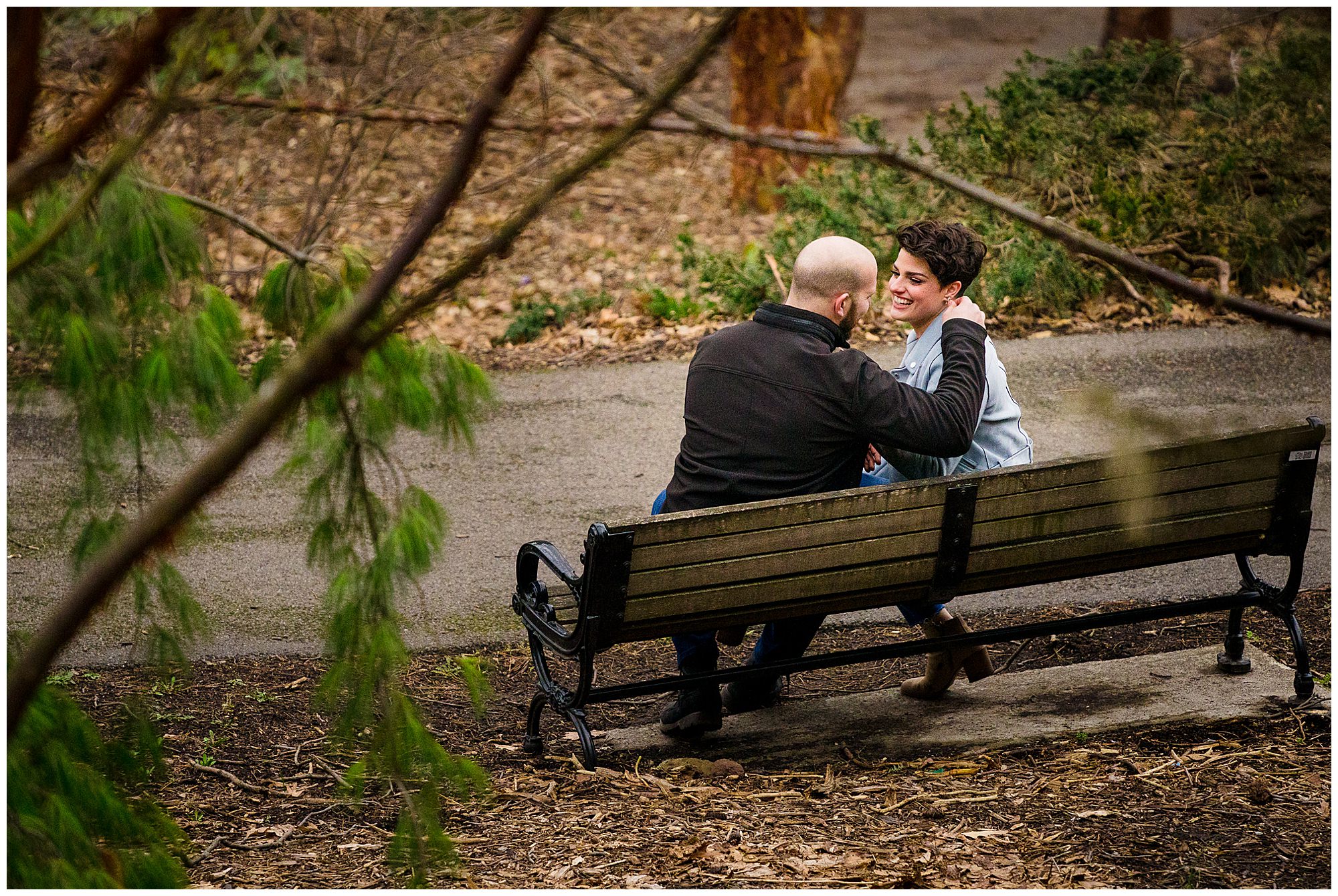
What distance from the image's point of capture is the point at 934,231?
13.0ft

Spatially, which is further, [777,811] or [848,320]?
[848,320]

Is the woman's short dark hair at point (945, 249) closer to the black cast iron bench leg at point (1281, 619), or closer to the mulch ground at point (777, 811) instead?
the black cast iron bench leg at point (1281, 619)

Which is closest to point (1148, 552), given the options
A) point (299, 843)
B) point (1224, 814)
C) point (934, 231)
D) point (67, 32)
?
point (1224, 814)

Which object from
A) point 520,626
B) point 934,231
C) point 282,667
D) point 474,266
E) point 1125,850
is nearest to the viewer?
point 474,266

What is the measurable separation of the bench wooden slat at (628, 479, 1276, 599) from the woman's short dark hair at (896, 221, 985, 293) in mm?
728

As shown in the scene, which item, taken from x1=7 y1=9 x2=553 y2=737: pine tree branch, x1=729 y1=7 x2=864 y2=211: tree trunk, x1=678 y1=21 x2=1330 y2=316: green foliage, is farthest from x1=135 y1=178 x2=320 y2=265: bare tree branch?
x1=729 y1=7 x2=864 y2=211: tree trunk

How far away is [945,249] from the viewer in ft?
12.8

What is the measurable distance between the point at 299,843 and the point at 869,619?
8.42 feet

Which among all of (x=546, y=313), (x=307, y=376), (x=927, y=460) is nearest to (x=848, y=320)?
(x=927, y=460)

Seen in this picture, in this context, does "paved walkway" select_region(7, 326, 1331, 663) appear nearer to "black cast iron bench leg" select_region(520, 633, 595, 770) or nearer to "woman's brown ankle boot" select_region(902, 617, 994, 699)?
"black cast iron bench leg" select_region(520, 633, 595, 770)

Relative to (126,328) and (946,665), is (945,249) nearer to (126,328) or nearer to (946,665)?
(946,665)

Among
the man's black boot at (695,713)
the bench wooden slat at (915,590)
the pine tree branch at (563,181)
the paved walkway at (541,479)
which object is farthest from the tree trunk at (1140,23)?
the pine tree branch at (563,181)

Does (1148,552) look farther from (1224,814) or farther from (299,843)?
(299,843)

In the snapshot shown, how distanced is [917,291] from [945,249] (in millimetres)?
157
